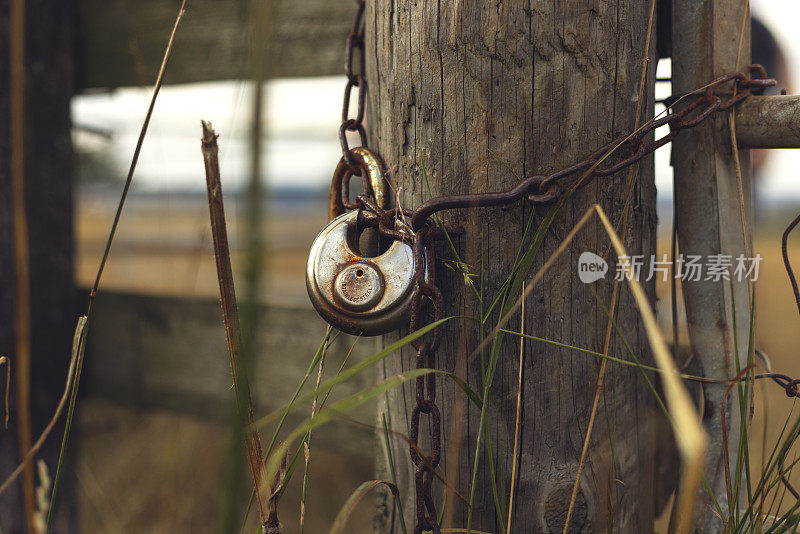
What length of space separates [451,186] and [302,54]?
135 centimetres

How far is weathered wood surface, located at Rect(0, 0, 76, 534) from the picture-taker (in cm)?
223

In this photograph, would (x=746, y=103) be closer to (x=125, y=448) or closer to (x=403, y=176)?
(x=403, y=176)

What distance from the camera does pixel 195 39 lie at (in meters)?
2.26

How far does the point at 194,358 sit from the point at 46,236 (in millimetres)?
736

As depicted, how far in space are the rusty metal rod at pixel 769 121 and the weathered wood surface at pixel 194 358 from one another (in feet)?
4.33

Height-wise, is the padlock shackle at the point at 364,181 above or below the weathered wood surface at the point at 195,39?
below

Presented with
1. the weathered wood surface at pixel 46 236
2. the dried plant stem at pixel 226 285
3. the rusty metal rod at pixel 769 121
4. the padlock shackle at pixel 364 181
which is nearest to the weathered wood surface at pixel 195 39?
the weathered wood surface at pixel 46 236

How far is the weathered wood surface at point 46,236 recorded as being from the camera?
2.23m

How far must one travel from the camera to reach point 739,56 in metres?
1.06

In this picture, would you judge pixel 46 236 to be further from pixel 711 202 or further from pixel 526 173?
pixel 711 202

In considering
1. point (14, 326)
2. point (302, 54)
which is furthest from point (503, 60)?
point (14, 326)

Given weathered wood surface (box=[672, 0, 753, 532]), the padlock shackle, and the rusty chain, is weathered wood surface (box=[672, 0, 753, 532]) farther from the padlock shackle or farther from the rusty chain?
the padlock shackle

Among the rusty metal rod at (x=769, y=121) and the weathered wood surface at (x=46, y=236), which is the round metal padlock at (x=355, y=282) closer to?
the rusty metal rod at (x=769, y=121)

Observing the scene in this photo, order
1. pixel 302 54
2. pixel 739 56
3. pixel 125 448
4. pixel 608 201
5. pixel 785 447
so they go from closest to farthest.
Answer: pixel 785 447 → pixel 608 201 → pixel 739 56 → pixel 302 54 → pixel 125 448
